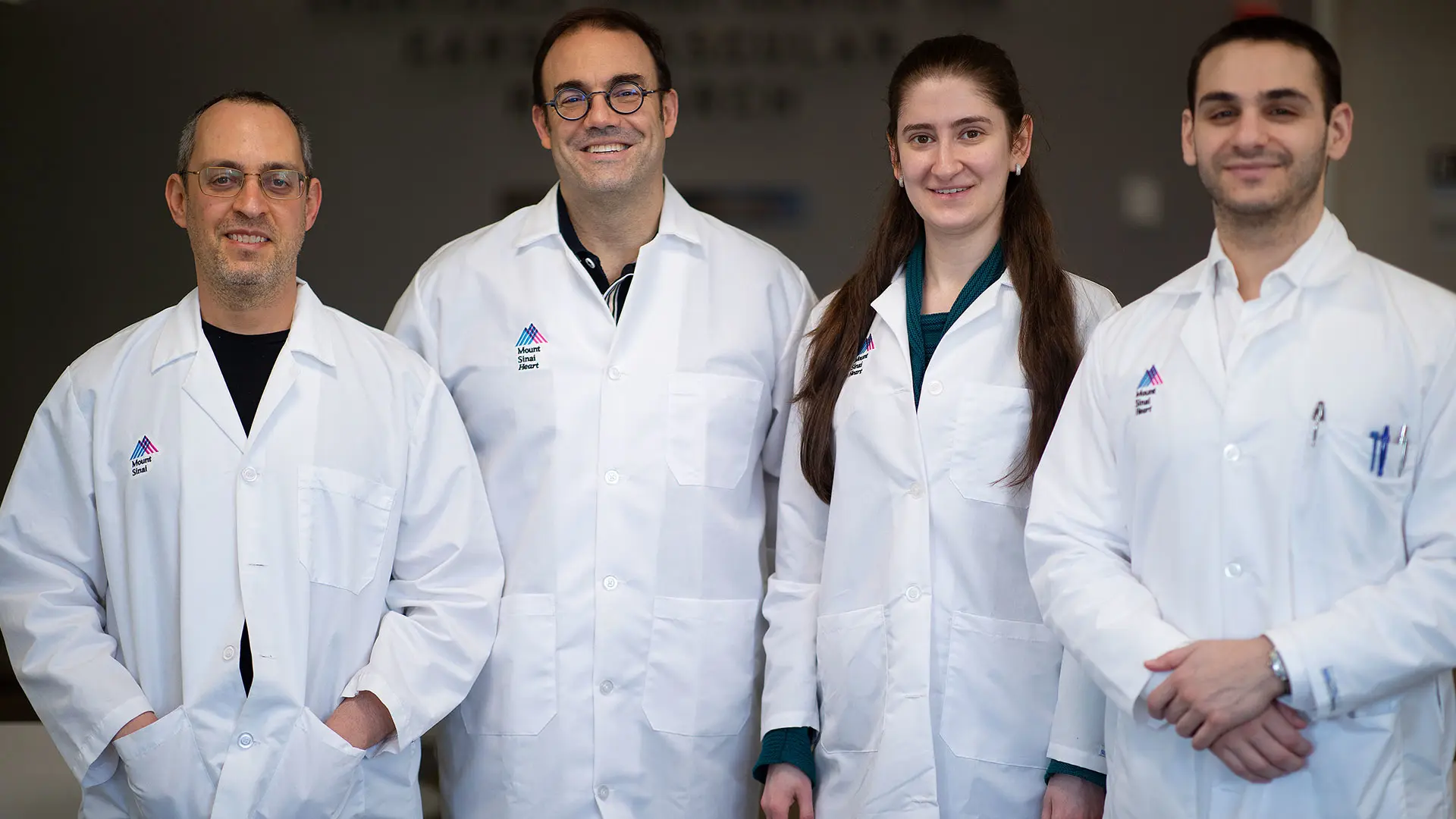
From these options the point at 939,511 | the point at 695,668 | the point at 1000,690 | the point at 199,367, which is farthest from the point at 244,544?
the point at 1000,690

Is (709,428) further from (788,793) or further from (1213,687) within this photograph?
(1213,687)

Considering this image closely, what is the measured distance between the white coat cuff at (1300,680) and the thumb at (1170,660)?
117mm

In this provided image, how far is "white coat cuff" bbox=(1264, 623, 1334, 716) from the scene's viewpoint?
1673 millimetres

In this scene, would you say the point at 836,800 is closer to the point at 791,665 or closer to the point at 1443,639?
the point at 791,665

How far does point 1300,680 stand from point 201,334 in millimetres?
1758

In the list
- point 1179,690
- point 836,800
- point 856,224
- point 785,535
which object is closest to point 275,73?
point 856,224

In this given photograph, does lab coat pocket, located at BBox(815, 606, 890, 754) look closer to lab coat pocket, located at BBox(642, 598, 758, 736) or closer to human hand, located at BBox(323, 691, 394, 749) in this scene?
lab coat pocket, located at BBox(642, 598, 758, 736)

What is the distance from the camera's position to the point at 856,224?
4.46m

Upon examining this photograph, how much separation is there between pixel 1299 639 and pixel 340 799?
1444 millimetres

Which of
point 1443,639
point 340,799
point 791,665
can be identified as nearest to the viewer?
point 1443,639

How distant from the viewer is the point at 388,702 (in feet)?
6.89

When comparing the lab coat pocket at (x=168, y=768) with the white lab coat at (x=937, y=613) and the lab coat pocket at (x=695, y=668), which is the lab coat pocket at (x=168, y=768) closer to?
the lab coat pocket at (x=695, y=668)

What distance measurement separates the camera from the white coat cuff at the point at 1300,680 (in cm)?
167

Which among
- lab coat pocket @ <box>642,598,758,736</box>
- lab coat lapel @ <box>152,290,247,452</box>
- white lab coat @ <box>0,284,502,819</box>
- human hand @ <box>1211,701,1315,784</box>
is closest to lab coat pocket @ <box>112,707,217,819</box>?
white lab coat @ <box>0,284,502,819</box>
